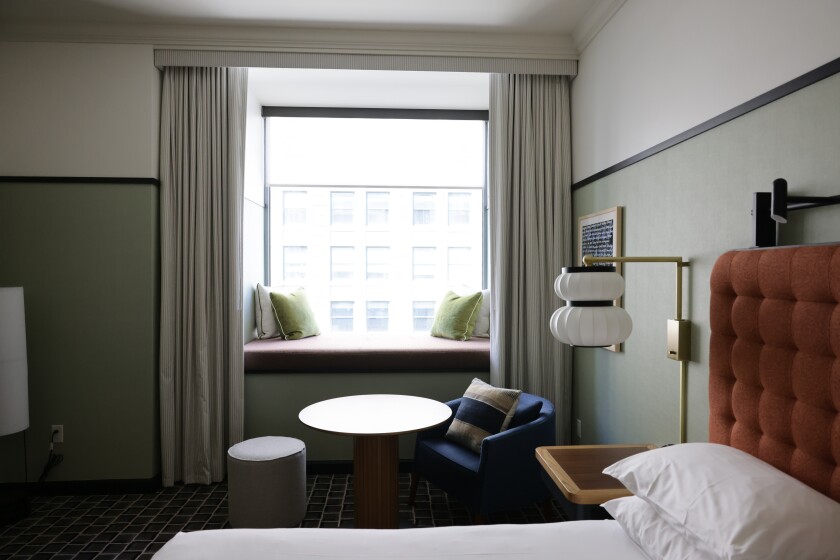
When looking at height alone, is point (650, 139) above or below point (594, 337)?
above

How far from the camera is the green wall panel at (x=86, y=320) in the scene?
3.11 metres

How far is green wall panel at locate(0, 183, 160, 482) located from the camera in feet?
10.2

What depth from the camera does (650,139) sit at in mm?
2375

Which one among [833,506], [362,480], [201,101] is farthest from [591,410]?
[201,101]

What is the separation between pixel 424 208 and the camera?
4285 millimetres

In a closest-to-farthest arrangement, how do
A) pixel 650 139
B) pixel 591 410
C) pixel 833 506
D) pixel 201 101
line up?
1. pixel 833 506
2. pixel 650 139
3. pixel 591 410
4. pixel 201 101

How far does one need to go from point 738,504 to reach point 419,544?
2.66ft

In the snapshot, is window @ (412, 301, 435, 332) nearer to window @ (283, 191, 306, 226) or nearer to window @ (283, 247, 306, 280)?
window @ (283, 247, 306, 280)

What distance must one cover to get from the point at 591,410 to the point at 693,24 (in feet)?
6.69

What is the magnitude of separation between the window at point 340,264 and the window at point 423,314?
60 centimetres

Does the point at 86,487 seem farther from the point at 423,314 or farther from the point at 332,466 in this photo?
the point at 423,314

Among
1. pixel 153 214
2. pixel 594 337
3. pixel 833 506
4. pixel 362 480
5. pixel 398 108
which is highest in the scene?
pixel 398 108

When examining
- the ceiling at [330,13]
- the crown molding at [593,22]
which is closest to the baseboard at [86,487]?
the ceiling at [330,13]

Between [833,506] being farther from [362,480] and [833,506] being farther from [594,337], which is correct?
[362,480]
